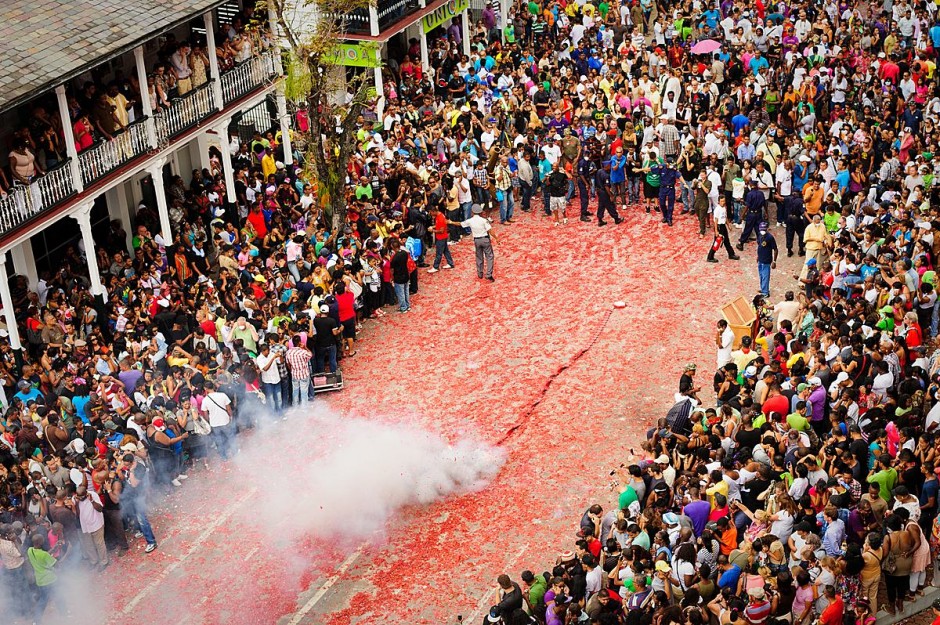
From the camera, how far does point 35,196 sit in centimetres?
2191

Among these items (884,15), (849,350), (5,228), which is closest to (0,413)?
(5,228)

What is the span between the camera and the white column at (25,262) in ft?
75.7

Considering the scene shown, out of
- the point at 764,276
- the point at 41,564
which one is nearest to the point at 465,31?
the point at 764,276

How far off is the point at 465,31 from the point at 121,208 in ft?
44.1

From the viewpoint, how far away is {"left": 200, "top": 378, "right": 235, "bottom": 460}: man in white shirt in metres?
19.2

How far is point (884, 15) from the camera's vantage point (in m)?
32.2

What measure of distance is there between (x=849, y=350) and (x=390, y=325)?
28.1 ft

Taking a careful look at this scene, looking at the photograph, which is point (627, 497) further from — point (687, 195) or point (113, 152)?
point (113, 152)

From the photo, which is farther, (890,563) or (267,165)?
(267,165)

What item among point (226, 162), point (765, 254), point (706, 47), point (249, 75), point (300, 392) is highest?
point (249, 75)

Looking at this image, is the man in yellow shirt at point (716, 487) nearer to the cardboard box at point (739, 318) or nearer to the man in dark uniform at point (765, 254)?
the cardboard box at point (739, 318)

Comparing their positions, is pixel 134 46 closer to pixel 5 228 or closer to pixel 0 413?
pixel 5 228

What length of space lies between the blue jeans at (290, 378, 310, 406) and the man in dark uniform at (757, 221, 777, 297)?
26.6 ft

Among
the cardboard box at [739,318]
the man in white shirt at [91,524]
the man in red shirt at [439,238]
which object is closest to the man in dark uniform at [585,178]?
the man in red shirt at [439,238]
